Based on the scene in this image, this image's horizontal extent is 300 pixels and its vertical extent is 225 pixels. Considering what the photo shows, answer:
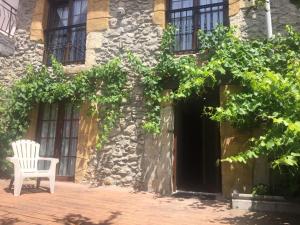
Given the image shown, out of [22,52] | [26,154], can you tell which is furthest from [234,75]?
[22,52]

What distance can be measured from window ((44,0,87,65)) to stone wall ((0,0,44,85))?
0.87 ft

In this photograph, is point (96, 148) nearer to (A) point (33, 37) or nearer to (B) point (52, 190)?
(B) point (52, 190)

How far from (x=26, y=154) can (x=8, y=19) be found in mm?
4433

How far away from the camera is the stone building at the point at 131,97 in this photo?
5488mm

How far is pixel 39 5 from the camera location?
7332 millimetres

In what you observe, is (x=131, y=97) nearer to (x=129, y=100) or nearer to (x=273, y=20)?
(x=129, y=100)

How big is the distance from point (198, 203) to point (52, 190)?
227 centimetres

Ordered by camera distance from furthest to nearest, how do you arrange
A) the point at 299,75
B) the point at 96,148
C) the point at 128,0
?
the point at 128,0 → the point at 96,148 → the point at 299,75

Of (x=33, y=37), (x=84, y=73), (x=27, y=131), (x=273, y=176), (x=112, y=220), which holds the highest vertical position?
(x=33, y=37)

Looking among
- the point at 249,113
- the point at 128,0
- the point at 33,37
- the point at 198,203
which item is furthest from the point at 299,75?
the point at 33,37

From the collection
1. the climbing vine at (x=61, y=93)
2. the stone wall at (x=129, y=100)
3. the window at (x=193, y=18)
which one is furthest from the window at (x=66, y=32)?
the window at (x=193, y=18)

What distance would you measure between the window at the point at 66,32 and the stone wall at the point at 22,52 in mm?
266

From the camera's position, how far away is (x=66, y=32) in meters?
7.12

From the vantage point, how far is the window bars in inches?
293
